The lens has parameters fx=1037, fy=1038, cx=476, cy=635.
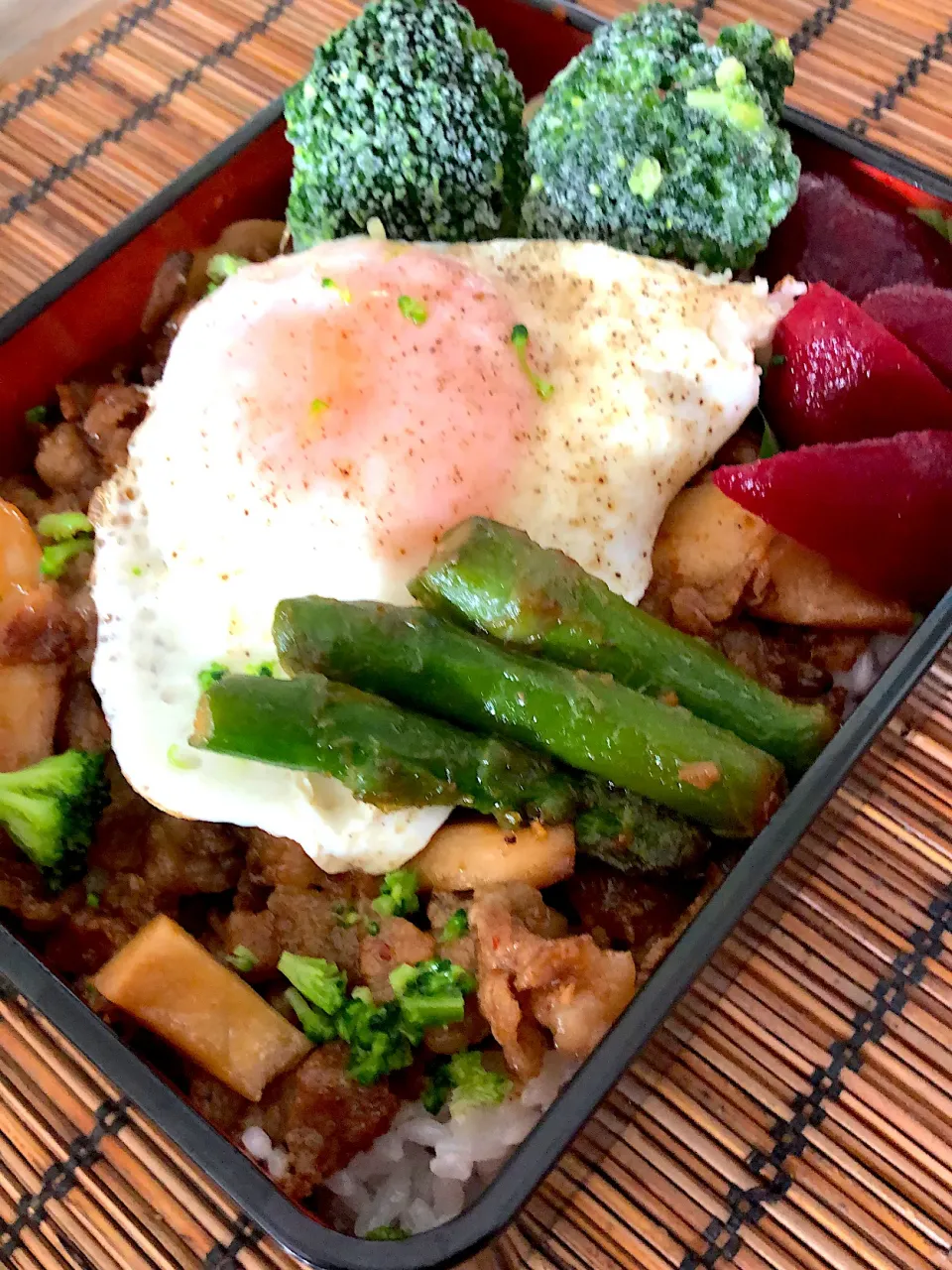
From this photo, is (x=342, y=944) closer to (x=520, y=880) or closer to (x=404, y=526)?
(x=520, y=880)

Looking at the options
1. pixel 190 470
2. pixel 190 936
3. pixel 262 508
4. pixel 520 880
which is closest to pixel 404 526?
pixel 262 508

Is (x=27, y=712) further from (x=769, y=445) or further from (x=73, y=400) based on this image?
(x=769, y=445)

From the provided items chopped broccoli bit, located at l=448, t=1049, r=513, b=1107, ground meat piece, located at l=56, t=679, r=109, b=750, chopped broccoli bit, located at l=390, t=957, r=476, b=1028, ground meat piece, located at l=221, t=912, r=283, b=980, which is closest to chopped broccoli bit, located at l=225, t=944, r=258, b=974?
ground meat piece, located at l=221, t=912, r=283, b=980

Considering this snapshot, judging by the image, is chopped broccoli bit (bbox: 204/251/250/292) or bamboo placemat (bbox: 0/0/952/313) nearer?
chopped broccoli bit (bbox: 204/251/250/292)

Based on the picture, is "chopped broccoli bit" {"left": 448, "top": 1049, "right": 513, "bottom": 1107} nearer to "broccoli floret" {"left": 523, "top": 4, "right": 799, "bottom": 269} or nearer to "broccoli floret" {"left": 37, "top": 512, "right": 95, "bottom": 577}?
"broccoli floret" {"left": 37, "top": 512, "right": 95, "bottom": 577}

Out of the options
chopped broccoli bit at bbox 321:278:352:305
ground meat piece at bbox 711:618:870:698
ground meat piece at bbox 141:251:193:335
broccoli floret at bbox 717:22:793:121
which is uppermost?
broccoli floret at bbox 717:22:793:121
